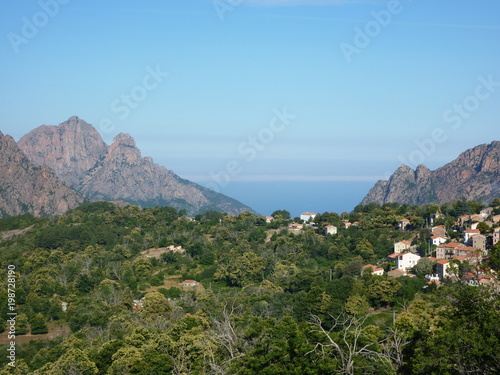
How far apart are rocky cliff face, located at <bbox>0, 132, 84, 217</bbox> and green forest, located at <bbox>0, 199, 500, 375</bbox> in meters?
70.6

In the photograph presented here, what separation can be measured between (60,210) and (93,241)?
9062cm

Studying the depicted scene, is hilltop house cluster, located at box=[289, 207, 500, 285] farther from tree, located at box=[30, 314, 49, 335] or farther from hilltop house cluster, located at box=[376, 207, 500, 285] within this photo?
tree, located at box=[30, 314, 49, 335]

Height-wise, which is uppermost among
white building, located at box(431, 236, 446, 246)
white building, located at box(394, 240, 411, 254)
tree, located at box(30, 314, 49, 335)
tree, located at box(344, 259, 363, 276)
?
white building, located at box(431, 236, 446, 246)

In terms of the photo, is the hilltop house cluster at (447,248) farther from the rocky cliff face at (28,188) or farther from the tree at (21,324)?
the rocky cliff face at (28,188)

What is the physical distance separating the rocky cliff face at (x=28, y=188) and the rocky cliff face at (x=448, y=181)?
7906 centimetres

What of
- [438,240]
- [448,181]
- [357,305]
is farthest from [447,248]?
[448,181]

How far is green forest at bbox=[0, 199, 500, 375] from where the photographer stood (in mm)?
16141

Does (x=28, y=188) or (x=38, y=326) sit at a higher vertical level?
(x=28, y=188)

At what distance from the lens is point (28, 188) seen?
5940 inches

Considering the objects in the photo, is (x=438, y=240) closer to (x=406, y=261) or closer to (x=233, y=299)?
(x=406, y=261)

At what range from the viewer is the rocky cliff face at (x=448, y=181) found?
133125 millimetres

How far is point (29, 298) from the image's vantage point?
43750 mm

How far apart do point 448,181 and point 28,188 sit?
107m

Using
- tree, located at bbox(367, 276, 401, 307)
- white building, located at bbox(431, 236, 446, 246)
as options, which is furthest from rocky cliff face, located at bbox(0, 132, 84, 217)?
tree, located at bbox(367, 276, 401, 307)
